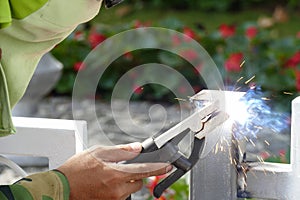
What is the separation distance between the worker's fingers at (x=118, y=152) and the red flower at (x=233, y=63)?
10.9 feet

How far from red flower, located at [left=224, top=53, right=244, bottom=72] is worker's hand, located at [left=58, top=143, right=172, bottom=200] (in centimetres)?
333

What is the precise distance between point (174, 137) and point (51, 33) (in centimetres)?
33

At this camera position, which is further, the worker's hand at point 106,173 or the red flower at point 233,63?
the red flower at point 233,63

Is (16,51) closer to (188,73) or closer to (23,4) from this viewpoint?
(23,4)

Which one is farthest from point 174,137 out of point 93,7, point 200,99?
point 93,7

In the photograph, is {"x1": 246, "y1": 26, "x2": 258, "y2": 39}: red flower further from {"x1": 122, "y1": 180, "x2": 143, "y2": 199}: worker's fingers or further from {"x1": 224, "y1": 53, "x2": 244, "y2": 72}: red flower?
{"x1": 122, "y1": 180, "x2": 143, "y2": 199}: worker's fingers

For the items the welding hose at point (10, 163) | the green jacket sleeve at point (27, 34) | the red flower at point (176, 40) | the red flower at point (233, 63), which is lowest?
the welding hose at point (10, 163)

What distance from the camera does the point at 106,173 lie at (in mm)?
1822

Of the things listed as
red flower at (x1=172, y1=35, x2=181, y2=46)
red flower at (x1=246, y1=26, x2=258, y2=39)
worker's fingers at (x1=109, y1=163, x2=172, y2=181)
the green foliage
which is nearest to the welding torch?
worker's fingers at (x1=109, y1=163, x2=172, y2=181)

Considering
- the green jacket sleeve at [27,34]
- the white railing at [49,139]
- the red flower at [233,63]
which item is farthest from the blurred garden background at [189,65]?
the green jacket sleeve at [27,34]

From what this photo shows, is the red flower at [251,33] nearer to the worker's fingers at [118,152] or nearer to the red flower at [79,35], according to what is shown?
the red flower at [79,35]

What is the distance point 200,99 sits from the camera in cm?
187

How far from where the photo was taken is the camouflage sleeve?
1786 millimetres

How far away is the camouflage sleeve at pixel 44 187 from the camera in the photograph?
179cm
